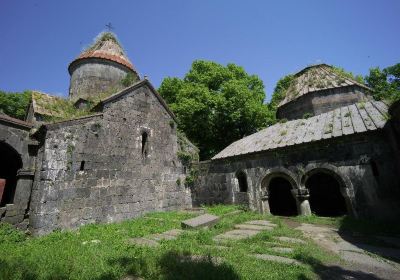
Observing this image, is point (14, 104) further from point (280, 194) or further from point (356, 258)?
point (356, 258)

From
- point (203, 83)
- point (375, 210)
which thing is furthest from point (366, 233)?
point (203, 83)

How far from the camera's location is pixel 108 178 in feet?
27.8

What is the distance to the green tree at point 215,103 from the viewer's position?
18.0m

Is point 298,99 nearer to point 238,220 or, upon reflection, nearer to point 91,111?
point 238,220

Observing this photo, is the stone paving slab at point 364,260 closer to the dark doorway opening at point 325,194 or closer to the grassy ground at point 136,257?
the grassy ground at point 136,257

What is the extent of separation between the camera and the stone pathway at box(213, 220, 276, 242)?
6.15 meters

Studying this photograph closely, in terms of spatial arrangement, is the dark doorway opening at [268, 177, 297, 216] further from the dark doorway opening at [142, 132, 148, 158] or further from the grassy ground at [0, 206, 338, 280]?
the dark doorway opening at [142, 132, 148, 158]

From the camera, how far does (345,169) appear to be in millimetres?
8078

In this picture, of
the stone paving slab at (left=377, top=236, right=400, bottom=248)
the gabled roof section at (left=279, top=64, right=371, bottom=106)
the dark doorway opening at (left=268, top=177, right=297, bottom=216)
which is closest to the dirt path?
the stone paving slab at (left=377, top=236, right=400, bottom=248)

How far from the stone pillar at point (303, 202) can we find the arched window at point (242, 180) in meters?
2.66

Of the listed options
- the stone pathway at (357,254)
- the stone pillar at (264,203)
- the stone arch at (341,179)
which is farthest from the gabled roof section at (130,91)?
the stone pathway at (357,254)

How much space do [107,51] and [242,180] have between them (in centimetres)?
1165

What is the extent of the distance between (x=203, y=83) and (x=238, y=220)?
1373 cm

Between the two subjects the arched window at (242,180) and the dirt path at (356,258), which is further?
the arched window at (242,180)
